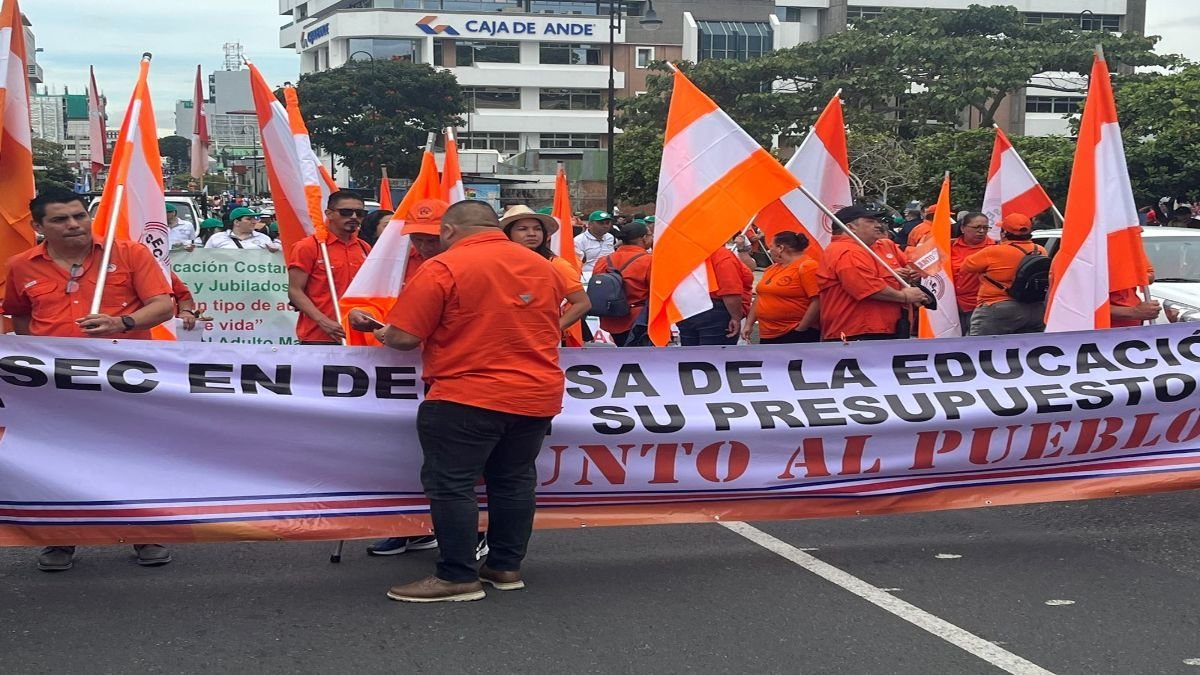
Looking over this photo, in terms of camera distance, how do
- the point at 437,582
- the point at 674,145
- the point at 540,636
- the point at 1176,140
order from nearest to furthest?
1. the point at 540,636
2. the point at 437,582
3. the point at 674,145
4. the point at 1176,140

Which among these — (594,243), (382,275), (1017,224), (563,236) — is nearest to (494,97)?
(594,243)

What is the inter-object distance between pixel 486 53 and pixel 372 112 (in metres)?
17.9

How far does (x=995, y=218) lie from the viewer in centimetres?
1155

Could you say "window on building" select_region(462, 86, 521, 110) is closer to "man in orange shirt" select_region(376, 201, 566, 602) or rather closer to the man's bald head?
the man's bald head

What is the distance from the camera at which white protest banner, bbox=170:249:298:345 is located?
12.0 m

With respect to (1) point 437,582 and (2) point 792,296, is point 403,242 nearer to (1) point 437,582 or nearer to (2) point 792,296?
(1) point 437,582

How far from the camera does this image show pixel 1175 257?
37.4ft

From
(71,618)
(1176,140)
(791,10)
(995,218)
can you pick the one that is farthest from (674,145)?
(791,10)

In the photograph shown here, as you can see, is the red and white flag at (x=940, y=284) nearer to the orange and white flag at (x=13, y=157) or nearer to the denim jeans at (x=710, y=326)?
the denim jeans at (x=710, y=326)

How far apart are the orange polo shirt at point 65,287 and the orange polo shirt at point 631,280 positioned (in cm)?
425

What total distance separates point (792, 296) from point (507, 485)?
3.61 metres

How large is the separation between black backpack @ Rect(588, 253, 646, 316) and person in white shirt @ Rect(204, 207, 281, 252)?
169 inches

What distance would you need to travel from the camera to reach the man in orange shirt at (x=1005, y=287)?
8.77 m

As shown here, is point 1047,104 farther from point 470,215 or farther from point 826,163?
point 470,215
